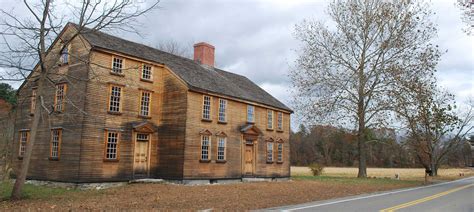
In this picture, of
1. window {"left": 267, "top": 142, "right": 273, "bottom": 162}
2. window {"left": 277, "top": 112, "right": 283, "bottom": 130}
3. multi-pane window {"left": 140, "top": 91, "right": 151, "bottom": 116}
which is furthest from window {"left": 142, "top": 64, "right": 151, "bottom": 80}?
window {"left": 277, "top": 112, "right": 283, "bottom": 130}

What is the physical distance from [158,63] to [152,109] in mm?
2889

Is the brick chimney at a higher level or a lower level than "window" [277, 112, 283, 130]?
higher

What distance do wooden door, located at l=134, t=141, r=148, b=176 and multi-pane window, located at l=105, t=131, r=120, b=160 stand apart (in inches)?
58.5

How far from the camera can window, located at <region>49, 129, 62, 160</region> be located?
808 inches

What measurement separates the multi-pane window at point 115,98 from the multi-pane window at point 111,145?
4.38 ft

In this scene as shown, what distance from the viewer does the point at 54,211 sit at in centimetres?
1147

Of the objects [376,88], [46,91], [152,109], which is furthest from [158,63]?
[376,88]

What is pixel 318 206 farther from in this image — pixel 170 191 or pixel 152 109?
pixel 152 109

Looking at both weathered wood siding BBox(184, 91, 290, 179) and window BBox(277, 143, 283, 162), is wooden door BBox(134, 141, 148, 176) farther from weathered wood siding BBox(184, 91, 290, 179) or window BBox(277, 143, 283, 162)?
window BBox(277, 143, 283, 162)

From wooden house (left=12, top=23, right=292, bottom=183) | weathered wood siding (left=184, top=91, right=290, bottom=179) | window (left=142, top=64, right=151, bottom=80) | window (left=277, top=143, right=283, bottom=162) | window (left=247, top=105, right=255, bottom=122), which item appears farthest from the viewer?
window (left=277, top=143, right=283, bottom=162)

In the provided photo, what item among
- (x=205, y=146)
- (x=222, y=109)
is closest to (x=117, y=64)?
(x=205, y=146)

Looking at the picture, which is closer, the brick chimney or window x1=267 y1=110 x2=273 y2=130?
window x1=267 y1=110 x2=273 y2=130

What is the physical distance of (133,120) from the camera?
21.9 metres

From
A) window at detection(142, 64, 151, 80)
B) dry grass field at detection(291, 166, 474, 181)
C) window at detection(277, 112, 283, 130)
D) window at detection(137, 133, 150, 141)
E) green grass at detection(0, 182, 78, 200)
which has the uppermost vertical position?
window at detection(142, 64, 151, 80)
